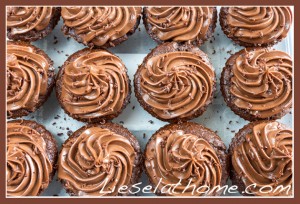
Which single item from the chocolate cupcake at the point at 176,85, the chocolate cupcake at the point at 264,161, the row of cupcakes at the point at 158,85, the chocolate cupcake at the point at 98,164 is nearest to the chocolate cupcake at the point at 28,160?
the chocolate cupcake at the point at 98,164

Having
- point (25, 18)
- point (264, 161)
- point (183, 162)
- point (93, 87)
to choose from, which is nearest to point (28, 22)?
point (25, 18)

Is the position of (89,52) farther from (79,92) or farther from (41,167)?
(41,167)

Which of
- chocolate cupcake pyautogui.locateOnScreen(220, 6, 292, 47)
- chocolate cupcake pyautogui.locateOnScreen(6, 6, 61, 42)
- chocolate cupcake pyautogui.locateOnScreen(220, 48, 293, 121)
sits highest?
chocolate cupcake pyautogui.locateOnScreen(6, 6, 61, 42)

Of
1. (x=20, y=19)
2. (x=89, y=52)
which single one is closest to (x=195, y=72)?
(x=89, y=52)

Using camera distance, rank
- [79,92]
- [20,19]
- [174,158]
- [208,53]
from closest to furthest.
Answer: [174,158]
[79,92]
[20,19]
[208,53]

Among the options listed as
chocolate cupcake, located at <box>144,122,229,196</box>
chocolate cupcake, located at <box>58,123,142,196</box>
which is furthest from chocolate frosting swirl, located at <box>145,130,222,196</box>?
chocolate cupcake, located at <box>58,123,142,196</box>

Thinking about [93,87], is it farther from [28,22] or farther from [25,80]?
[28,22]

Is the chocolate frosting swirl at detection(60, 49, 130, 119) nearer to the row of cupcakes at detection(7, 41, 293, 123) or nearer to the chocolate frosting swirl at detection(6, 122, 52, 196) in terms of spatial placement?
the row of cupcakes at detection(7, 41, 293, 123)
